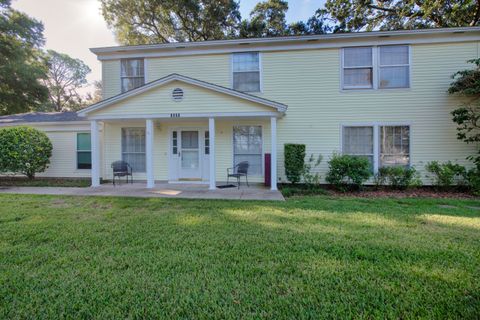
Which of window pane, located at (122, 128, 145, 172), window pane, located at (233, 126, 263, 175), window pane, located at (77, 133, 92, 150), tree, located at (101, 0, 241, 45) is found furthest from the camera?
tree, located at (101, 0, 241, 45)

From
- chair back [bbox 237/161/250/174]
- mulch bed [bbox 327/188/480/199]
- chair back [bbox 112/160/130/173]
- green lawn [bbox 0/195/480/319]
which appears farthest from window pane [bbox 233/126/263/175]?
chair back [bbox 112/160/130/173]

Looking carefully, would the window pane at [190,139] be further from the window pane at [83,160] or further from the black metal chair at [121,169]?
the window pane at [83,160]

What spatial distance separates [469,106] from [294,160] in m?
6.65

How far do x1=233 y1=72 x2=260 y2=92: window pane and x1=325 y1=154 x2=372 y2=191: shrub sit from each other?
4.17m

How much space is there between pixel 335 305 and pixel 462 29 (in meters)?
11.1

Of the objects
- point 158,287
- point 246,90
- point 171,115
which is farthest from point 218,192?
point 158,287

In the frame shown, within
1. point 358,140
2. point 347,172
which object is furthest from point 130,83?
point 358,140

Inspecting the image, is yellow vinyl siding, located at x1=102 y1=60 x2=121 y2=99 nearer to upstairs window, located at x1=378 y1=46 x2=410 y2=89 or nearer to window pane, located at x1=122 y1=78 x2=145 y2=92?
window pane, located at x1=122 y1=78 x2=145 y2=92

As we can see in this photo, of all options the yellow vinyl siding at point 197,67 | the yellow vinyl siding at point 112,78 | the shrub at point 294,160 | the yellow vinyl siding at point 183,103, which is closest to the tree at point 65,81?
the yellow vinyl siding at point 112,78

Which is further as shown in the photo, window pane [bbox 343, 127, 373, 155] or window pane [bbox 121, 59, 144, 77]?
window pane [bbox 121, 59, 144, 77]

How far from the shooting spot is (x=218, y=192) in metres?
7.77

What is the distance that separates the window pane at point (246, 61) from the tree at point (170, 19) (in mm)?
11189

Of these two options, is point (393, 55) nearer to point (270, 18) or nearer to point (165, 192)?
point (165, 192)

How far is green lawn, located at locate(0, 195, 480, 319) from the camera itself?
2186 mm
